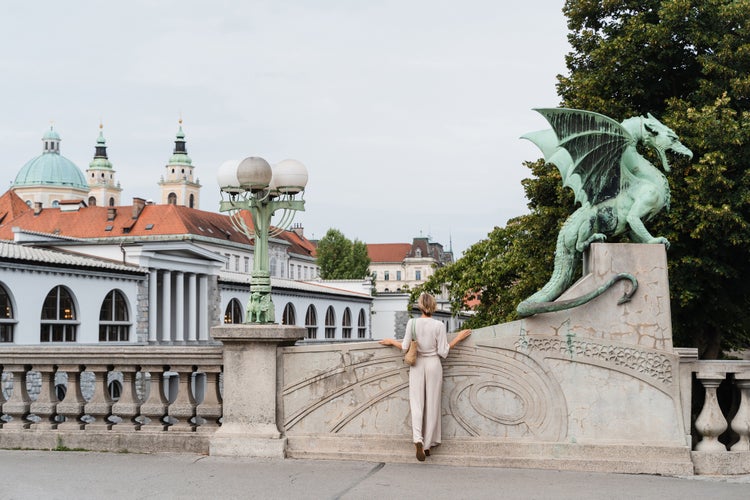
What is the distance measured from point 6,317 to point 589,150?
100.0 feet

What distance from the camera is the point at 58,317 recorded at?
36.4 meters

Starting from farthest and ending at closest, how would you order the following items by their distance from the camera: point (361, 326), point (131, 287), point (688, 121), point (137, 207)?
1. point (137, 207)
2. point (361, 326)
3. point (131, 287)
4. point (688, 121)

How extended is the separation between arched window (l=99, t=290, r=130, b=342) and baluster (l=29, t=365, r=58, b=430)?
32530 mm

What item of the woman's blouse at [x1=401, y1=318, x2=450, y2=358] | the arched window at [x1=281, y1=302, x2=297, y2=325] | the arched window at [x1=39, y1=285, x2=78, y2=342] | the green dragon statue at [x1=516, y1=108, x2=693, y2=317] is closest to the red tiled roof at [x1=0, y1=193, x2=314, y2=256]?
the arched window at [x1=281, y1=302, x2=297, y2=325]

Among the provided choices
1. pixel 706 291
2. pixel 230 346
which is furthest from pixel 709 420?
pixel 706 291

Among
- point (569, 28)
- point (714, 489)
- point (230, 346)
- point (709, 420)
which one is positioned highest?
point (569, 28)

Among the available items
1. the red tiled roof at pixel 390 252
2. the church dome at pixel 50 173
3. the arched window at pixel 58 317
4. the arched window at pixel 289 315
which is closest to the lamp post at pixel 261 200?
the arched window at pixel 58 317

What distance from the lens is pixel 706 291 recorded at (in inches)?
Answer: 697

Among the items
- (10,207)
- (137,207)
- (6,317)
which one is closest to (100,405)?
(6,317)

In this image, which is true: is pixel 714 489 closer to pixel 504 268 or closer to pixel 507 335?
pixel 507 335

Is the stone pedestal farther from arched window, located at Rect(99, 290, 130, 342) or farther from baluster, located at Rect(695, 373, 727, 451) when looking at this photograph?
arched window, located at Rect(99, 290, 130, 342)

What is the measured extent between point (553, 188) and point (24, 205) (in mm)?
109107

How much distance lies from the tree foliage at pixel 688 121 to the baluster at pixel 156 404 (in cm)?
1164

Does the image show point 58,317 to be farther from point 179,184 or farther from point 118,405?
point 179,184
